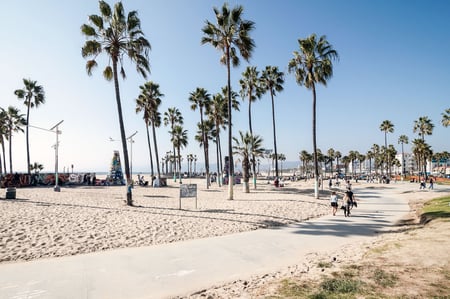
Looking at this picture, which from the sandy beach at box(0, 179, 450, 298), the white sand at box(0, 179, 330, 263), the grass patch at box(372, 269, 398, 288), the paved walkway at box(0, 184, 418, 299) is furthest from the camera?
the white sand at box(0, 179, 330, 263)

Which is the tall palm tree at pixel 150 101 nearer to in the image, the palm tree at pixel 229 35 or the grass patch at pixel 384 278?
the palm tree at pixel 229 35

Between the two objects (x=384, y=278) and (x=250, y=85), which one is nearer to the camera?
(x=384, y=278)

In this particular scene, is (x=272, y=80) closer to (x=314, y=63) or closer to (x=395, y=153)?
(x=314, y=63)

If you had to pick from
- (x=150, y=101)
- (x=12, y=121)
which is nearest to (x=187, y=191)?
(x=150, y=101)

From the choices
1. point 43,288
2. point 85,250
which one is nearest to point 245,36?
point 85,250

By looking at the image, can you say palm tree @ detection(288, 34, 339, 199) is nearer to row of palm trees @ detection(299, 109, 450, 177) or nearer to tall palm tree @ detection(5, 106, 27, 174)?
row of palm trees @ detection(299, 109, 450, 177)

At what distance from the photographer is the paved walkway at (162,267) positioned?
19.0 feet

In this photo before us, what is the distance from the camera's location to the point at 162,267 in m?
7.13

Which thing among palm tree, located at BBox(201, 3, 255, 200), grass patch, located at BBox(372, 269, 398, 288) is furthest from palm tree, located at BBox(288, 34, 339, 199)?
grass patch, located at BBox(372, 269, 398, 288)

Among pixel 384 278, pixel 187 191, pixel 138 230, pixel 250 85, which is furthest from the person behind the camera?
pixel 250 85

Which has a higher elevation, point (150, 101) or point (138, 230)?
point (150, 101)

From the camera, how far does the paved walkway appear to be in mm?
5801

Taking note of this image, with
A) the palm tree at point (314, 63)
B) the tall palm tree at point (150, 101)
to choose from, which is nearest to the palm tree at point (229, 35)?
the palm tree at point (314, 63)

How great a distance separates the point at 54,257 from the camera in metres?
7.97
